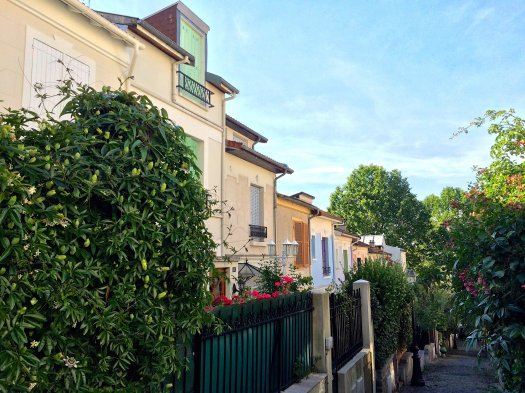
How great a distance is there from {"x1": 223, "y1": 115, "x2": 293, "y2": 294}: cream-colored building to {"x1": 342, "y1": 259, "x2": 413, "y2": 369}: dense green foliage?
11.1 ft

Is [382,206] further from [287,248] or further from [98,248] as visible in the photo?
[98,248]

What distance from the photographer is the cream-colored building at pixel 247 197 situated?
12.6 m

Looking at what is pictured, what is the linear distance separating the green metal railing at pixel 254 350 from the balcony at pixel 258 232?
795cm

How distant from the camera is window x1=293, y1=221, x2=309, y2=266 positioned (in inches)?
715

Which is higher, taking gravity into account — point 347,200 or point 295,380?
point 347,200

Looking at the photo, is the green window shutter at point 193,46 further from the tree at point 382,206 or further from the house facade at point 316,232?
the tree at point 382,206

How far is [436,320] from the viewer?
16500mm

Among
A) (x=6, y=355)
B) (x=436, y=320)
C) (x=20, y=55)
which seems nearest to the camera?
(x=6, y=355)

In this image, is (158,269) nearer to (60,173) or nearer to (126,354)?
(126,354)

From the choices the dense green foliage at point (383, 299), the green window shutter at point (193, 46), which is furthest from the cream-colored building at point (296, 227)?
the green window shutter at point (193, 46)

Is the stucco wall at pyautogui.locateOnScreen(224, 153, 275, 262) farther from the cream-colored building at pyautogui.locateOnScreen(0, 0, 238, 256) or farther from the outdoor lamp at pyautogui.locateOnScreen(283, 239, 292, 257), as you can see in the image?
the cream-colored building at pyautogui.locateOnScreen(0, 0, 238, 256)

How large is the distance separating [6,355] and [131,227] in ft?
2.75

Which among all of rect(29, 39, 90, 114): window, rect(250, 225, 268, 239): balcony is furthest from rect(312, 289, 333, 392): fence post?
rect(250, 225, 268, 239): balcony

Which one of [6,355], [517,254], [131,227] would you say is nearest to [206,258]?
[131,227]
